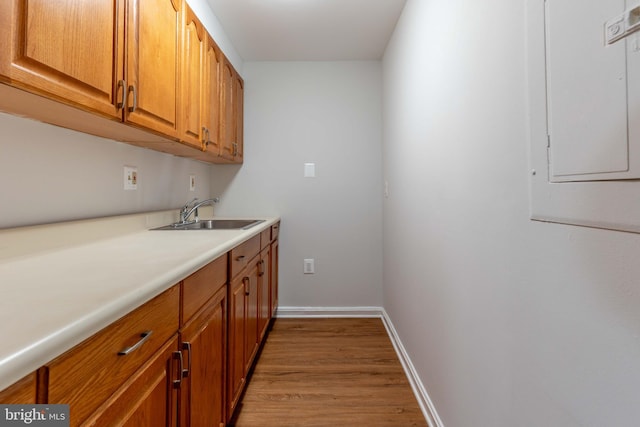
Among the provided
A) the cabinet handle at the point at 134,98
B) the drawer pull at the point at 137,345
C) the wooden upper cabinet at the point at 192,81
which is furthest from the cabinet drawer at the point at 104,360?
the wooden upper cabinet at the point at 192,81

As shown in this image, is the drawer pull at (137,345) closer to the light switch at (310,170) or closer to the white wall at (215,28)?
the white wall at (215,28)

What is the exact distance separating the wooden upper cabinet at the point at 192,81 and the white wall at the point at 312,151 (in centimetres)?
99

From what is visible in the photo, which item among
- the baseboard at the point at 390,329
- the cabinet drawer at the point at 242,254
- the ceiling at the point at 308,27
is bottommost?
the baseboard at the point at 390,329

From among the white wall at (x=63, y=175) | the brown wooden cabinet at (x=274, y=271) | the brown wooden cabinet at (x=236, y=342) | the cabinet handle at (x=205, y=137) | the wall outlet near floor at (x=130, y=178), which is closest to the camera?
the white wall at (x=63, y=175)

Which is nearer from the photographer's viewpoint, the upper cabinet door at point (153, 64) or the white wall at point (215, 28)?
the upper cabinet door at point (153, 64)

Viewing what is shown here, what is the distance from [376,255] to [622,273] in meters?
2.27

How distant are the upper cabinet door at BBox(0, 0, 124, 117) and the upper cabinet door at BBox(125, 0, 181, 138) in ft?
0.19

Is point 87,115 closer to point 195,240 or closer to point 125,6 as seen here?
point 125,6

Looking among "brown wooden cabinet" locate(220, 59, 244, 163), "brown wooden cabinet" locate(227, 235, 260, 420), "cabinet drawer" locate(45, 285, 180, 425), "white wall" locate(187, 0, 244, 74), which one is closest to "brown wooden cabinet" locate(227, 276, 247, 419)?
"brown wooden cabinet" locate(227, 235, 260, 420)

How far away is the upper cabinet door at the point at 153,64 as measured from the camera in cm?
112

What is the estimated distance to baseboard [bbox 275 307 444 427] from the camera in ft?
4.87

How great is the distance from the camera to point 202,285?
3.42 feet

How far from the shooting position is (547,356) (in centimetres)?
71

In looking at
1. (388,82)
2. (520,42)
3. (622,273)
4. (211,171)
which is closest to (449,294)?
(622,273)
